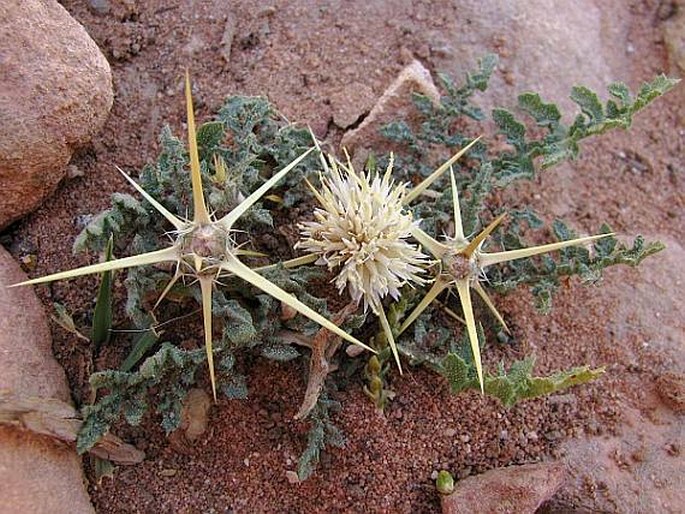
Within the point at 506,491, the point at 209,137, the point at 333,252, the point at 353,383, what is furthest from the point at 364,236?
the point at 506,491

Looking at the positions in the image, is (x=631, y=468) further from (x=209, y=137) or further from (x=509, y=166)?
(x=209, y=137)

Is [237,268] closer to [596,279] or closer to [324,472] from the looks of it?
[324,472]

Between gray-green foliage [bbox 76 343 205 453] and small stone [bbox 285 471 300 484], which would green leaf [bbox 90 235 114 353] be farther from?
small stone [bbox 285 471 300 484]

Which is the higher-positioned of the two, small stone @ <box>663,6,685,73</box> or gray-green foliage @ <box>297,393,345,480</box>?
small stone @ <box>663,6,685,73</box>

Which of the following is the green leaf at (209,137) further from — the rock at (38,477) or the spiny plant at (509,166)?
the rock at (38,477)

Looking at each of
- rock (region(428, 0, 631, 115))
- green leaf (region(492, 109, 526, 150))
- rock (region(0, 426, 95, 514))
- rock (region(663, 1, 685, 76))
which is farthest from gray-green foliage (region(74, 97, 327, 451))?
rock (region(663, 1, 685, 76))
